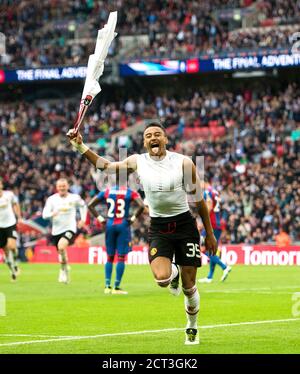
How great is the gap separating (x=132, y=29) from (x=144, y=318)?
1505 inches

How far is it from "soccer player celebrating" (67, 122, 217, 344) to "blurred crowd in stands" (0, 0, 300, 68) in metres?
34.5

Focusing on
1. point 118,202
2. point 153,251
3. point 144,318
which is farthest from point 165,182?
point 118,202

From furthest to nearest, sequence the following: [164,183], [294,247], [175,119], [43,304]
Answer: [175,119], [294,247], [43,304], [164,183]

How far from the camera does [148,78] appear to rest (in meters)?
53.7

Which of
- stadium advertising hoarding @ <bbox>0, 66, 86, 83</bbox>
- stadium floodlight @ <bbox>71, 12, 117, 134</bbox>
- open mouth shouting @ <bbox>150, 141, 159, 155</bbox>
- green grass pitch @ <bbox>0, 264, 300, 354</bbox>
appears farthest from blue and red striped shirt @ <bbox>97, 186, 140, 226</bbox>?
stadium advertising hoarding @ <bbox>0, 66, 86, 83</bbox>

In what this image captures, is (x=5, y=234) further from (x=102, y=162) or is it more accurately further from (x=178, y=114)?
(x=178, y=114)

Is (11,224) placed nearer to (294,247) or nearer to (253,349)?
(294,247)

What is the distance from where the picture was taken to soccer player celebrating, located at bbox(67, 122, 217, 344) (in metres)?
12.2

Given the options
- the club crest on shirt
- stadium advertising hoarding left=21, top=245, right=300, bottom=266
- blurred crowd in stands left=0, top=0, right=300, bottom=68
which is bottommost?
stadium advertising hoarding left=21, top=245, right=300, bottom=266

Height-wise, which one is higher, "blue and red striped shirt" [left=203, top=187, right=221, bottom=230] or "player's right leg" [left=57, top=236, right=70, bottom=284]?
"blue and red striped shirt" [left=203, top=187, right=221, bottom=230]

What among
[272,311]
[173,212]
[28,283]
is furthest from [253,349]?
[28,283]

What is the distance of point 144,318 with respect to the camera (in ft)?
51.2

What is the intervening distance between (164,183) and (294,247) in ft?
73.5

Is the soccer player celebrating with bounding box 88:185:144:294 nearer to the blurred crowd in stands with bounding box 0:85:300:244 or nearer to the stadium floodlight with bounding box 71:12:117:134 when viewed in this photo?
the stadium floodlight with bounding box 71:12:117:134
